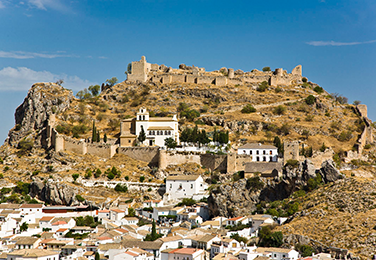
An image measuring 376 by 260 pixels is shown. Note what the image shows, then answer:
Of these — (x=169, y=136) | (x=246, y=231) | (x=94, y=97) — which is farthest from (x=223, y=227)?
(x=94, y=97)

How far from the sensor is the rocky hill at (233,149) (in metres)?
41.6

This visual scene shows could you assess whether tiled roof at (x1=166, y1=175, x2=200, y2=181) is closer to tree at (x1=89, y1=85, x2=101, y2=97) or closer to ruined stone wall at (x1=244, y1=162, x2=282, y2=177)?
ruined stone wall at (x1=244, y1=162, x2=282, y2=177)

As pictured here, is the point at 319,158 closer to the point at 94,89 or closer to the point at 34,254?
the point at 34,254

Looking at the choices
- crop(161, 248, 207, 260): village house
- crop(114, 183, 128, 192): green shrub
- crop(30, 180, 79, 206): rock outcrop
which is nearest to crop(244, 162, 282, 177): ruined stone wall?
crop(114, 183, 128, 192): green shrub

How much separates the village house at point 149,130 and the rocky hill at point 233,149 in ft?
11.3

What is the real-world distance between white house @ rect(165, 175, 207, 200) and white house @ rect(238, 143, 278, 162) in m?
7.71

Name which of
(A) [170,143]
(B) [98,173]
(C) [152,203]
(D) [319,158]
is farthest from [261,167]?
(B) [98,173]

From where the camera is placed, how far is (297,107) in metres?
80.6

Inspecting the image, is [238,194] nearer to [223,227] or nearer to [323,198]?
[223,227]

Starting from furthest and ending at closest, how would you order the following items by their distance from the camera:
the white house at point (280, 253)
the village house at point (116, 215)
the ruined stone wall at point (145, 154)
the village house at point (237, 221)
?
1. the ruined stone wall at point (145, 154)
2. the village house at point (116, 215)
3. the village house at point (237, 221)
4. the white house at point (280, 253)

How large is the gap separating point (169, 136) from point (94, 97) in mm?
26785

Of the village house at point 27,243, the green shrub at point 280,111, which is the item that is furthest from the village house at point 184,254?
the green shrub at point 280,111

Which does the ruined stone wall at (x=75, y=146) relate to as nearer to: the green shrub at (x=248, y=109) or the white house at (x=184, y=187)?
the white house at (x=184, y=187)

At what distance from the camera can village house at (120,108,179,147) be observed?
62281mm
